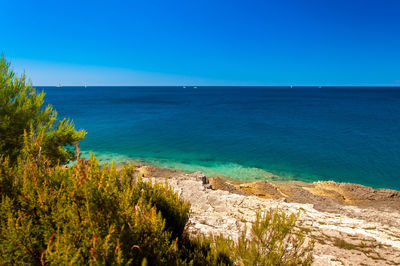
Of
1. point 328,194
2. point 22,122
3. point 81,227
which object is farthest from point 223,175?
point 81,227

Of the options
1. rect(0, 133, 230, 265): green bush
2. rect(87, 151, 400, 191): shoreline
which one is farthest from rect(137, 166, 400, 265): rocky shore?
rect(87, 151, 400, 191): shoreline

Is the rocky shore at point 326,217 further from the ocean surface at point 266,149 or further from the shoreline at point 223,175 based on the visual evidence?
the ocean surface at point 266,149

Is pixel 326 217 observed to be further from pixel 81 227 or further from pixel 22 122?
pixel 22 122

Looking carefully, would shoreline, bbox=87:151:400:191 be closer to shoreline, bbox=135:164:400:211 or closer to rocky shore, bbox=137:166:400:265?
shoreline, bbox=135:164:400:211

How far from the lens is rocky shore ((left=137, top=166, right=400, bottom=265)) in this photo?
20.0 ft

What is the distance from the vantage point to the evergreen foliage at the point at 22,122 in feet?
31.7

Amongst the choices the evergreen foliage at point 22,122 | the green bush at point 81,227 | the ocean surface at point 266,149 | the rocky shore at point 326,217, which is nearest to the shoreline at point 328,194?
the rocky shore at point 326,217

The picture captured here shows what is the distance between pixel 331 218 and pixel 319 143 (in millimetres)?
25455

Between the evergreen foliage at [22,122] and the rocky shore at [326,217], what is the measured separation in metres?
6.59

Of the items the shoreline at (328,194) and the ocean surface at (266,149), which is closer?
the shoreline at (328,194)

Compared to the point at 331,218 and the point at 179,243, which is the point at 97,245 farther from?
the point at 331,218

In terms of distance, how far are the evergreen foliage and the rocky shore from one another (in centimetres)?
659

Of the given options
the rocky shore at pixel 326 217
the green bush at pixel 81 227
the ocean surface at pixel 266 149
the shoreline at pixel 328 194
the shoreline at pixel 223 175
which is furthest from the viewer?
the ocean surface at pixel 266 149

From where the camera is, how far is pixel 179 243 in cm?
456
